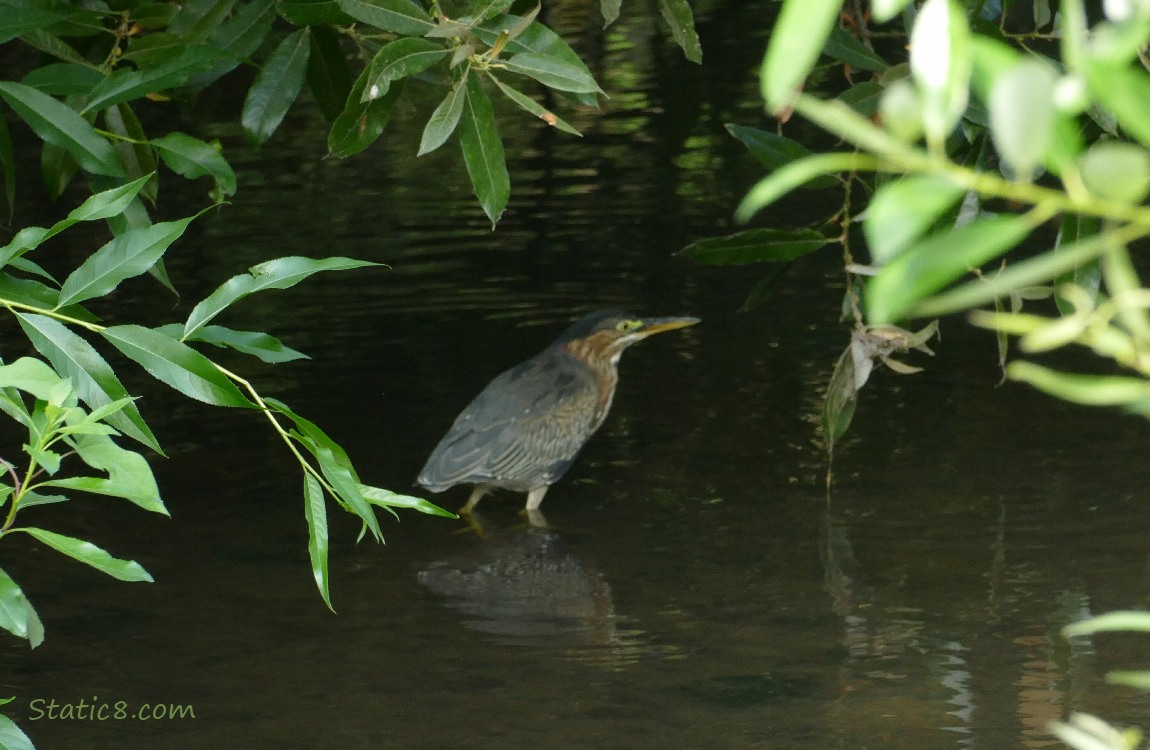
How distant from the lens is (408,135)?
10.6 metres

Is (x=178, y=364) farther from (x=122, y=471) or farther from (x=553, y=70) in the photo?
(x=553, y=70)

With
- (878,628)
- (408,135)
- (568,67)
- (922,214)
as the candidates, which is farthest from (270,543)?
(408,135)

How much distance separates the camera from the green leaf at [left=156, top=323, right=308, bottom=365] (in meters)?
1.71

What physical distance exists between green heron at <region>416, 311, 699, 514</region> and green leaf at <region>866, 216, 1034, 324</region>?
4.42 m

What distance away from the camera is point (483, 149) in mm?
2002

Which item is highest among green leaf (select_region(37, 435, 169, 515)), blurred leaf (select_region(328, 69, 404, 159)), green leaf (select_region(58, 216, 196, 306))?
blurred leaf (select_region(328, 69, 404, 159))

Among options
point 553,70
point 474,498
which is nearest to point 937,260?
point 553,70

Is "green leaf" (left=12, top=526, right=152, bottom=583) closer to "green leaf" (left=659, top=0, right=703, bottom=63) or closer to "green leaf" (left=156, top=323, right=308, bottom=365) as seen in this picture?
"green leaf" (left=156, top=323, right=308, bottom=365)

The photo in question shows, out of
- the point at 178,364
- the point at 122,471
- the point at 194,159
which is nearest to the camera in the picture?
the point at 122,471

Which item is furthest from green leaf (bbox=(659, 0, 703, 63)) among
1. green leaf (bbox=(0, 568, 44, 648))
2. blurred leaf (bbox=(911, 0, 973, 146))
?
blurred leaf (bbox=(911, 0, 973, 146))

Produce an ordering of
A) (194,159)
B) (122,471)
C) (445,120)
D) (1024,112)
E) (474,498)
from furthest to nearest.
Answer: (474,498), (194,159), (445,120), (122,471), (1024,112)

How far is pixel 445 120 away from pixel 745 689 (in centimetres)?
243

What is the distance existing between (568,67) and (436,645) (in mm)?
2713

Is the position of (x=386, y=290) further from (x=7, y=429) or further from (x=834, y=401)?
(x=834, y=401)
